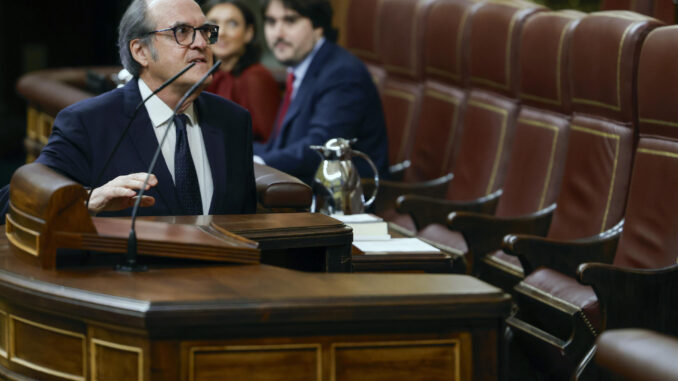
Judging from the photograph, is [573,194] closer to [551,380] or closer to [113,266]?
[551,380]

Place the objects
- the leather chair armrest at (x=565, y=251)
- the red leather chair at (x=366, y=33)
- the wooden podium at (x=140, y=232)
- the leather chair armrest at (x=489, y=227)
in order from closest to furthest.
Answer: the wooden podium at (x=140, y=232) → the leather chair armrest at (x=565, y=251) → the leather chair armrest at (x=489, y=227) → the red leather chair at (x=366, y=33)

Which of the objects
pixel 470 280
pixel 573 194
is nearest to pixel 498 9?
pixel 573 194

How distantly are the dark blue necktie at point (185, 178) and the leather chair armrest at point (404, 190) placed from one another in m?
1.75

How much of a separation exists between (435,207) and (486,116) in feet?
1.30

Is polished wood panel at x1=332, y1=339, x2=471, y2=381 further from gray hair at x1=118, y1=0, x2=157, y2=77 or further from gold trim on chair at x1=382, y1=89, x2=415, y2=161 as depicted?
gold trim on chair at x1=382, y1=89, x2=415, y2=161

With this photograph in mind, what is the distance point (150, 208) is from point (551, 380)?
1335 millimetres

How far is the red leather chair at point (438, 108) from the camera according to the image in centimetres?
390

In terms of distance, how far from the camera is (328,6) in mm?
3992

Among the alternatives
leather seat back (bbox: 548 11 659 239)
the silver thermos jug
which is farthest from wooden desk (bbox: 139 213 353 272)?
leather seat back (bbox: 548 11 659 239)

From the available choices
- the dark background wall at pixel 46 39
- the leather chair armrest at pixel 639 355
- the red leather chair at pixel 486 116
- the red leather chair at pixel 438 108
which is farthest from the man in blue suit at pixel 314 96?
the dark background wall at pixel 46 39

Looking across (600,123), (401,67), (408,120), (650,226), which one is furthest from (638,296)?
(401,67)

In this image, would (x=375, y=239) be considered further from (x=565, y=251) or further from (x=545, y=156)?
(x=545, y=156)

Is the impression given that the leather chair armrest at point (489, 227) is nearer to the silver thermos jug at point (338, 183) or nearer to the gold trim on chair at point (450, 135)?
the silver thermos jug at point (338, 183)

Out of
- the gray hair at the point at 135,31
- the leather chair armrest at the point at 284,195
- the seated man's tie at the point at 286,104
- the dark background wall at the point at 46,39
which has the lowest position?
the dark background wall at the point at 46,39
